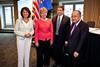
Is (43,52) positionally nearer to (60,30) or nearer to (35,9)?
(60,30)

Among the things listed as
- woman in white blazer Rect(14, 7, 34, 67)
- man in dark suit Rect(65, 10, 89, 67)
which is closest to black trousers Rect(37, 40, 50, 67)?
woman in white blazer Rect(14, 7, 34, 67)

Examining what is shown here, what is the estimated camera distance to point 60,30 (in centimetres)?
379

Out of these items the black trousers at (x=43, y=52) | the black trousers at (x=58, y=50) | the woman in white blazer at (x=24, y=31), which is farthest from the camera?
the black trousers at (x=58, y=50)

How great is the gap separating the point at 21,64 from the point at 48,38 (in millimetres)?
835

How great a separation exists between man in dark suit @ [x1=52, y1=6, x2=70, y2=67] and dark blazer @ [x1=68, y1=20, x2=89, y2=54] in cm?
78

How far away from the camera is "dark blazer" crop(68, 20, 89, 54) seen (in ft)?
9.21

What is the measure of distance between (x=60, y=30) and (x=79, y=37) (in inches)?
39.0

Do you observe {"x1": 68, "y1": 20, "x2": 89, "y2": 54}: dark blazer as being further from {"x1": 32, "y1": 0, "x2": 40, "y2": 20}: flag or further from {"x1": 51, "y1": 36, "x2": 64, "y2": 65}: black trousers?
{"x1": 32, "y1": 0, "x2": 40, "y2": 20}: flag

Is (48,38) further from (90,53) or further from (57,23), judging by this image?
(90,53)

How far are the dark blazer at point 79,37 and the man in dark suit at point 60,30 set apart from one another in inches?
30.6

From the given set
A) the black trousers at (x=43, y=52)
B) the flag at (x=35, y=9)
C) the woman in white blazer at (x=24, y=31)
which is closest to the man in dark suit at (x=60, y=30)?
the black trousers at (x=43, y=52)

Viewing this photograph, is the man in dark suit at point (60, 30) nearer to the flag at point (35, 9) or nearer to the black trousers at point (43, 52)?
the black trousers at point (43, 52)

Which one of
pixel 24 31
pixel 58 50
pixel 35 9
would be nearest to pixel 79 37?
pixel 24 31

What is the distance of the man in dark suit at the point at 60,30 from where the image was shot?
12.3ft
